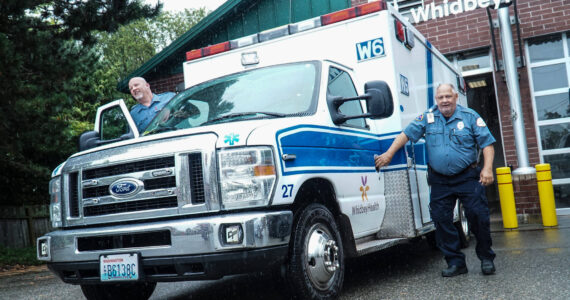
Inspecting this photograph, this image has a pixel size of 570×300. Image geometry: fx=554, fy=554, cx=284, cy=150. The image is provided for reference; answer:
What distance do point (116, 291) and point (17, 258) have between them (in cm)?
684

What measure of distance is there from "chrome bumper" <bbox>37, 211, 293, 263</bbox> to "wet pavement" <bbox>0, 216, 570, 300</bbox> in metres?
1.36

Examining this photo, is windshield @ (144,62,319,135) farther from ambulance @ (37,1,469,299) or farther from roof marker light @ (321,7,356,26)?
roof marker light @ (321,7,356,26)

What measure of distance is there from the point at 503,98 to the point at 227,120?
360 inches

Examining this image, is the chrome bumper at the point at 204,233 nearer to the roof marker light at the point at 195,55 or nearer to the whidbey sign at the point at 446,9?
the roof marker light at the point at 195,55

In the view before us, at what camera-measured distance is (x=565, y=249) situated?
22.1 feet

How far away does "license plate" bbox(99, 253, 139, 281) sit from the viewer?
375 centimetres

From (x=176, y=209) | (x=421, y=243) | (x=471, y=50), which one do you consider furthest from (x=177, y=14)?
(x=176, y=209)

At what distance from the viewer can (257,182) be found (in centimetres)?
371

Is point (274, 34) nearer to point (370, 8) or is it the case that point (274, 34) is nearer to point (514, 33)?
point (370, 8)

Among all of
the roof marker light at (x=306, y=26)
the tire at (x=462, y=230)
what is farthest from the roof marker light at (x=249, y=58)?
the tire at (x=462, y=230)

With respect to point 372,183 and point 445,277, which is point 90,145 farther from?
point 445,277

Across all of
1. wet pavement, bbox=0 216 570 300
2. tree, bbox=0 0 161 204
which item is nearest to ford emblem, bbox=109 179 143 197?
wet pavement, bbox=0 216 570 300

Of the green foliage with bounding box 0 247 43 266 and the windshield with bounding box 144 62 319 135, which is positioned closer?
the windshield with bounding box 144 62 319 135

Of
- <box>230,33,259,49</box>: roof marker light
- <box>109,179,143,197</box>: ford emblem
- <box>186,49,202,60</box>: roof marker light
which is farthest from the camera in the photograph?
<box>186,49,202,60</box>: roof marker light
